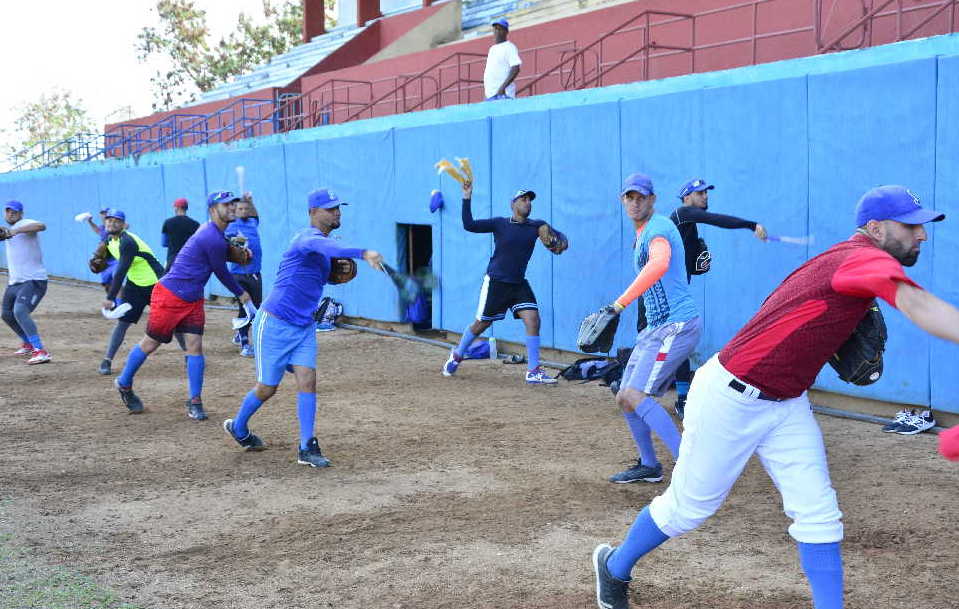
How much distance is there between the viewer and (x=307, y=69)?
2938cm

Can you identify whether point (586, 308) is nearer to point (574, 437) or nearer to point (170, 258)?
point (574, 437)

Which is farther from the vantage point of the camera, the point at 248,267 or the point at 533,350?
the point at 248,267

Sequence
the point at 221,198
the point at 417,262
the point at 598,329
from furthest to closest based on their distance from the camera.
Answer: the point at 417,262, the point at 221,198, the point at 598,329

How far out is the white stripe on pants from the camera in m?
3.77

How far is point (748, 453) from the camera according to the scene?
3.90m

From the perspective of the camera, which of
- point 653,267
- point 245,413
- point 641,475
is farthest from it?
point 245,413

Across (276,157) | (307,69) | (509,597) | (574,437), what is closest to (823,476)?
(509,597)

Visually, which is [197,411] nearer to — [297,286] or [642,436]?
[297,286]

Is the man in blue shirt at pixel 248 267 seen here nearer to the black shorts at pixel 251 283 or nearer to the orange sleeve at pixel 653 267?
the black shorts at pixel 251 283

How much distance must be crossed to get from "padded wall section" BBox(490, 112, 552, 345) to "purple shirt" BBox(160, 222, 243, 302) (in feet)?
15.2

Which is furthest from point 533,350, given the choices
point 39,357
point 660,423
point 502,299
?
point 39,357

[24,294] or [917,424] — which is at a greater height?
[24,294]

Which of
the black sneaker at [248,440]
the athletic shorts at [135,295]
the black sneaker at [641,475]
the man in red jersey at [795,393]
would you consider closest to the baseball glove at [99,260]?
the athletic shorts at [135,295]

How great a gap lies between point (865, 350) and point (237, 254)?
6755 millimetres
